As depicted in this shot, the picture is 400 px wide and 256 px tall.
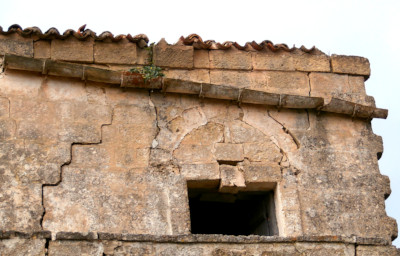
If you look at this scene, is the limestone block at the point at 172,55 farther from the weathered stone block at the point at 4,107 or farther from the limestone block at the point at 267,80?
the weathered stone block at the point at 4,107

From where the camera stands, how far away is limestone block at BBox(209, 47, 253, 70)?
10305mm

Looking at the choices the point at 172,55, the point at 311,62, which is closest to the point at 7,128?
the point at 172,55

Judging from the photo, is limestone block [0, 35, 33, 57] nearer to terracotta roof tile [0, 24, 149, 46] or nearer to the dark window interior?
terracotta roof tile [0, 24, 149, 46]

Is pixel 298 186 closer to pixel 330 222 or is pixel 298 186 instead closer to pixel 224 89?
pixel 330 222

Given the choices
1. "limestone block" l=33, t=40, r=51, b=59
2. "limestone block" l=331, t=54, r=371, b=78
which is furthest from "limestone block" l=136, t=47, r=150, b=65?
"limestone block" l=331, t=54, r=371, b=78

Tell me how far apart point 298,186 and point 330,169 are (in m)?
0.47

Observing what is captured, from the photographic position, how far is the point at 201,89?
9734 millimetres

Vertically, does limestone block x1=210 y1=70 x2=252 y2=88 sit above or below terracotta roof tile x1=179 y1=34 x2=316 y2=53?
below

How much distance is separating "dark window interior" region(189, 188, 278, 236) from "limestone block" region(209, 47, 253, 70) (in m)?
1.55

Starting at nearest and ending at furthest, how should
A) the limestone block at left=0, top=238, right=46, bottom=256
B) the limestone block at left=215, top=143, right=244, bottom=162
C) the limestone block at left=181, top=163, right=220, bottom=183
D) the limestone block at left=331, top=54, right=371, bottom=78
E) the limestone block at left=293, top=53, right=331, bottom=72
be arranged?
1. the limestone block at left=0, top=238, right=46, bottom=256
2. the limestone block at left=181, top=163, right=220, bottom=183
3. the limestone block at left=215, top=143, right=244, bottom=162
4. the limestone block at left=293, top=53, right=331, bottom=72
5. the limestone block at left=331, top=54, right=371, bottom=78

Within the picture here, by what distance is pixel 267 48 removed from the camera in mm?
10531

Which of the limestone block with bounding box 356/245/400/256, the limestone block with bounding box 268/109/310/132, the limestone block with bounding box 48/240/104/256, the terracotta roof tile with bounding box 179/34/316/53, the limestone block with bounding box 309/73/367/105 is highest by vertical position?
the terracotta roof tile with bounding box 179/34/316/53

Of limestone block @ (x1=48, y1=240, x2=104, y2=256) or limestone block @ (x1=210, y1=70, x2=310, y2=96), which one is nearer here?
limestone block @ (x1=48, y1=240, x2=104, y2=256)

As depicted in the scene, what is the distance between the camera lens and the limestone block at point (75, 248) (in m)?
7.11
